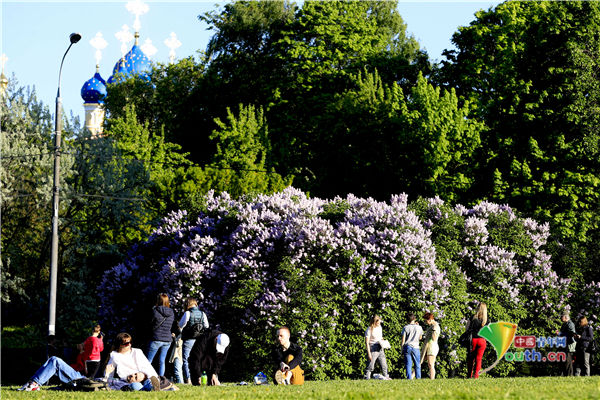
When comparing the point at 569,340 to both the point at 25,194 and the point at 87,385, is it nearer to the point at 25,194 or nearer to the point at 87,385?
the point at 87,385

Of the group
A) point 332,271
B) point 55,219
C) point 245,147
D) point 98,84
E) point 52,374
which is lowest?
point 52,374

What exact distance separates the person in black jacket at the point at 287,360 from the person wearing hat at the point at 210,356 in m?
1.40

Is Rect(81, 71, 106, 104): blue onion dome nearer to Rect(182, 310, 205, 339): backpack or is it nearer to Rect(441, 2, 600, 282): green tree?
Rect(441, 2, 600, 282): green tree

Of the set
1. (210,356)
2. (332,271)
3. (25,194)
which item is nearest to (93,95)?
(25,194)

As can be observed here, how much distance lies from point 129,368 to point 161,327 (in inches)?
154

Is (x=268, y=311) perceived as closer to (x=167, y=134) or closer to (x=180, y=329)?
(x=180, y=329)

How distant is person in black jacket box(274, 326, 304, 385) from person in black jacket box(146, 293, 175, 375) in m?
2.95

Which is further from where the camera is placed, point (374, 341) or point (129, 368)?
point (374, 341)

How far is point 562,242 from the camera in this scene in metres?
Answer: 31.7

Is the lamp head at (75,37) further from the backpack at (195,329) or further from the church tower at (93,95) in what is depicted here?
the church tower at (93,95)

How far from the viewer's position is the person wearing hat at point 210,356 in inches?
739

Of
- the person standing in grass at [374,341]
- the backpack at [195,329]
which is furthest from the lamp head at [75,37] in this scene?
the person standing in grass at [374,341]

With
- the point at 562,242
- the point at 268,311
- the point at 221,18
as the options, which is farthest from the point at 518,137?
the point at 221,18

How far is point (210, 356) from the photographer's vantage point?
1897 centimetres
